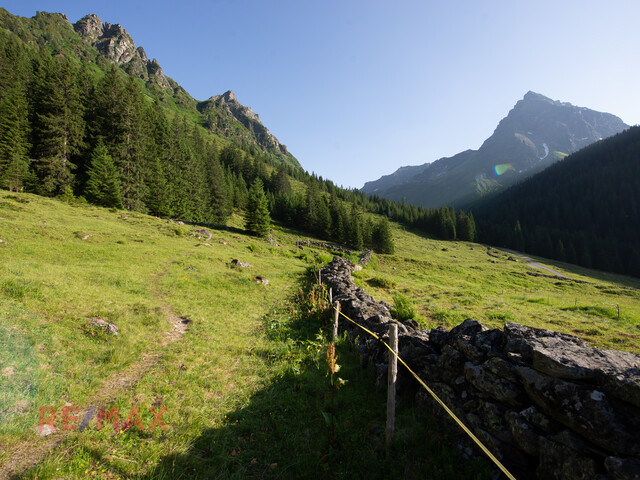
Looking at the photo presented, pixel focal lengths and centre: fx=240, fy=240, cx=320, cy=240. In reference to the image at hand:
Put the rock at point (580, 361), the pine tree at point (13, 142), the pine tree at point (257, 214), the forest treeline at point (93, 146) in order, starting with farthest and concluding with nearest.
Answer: the pine tree at point (257, 214) < the forest treeline at point (93, 146) < the pine tree at point (13, 142) < the rock at point (580, 361)

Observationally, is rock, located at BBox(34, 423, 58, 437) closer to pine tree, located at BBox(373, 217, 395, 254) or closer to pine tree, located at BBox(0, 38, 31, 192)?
pine tree, located at BBox(0, 38, 31, 192)

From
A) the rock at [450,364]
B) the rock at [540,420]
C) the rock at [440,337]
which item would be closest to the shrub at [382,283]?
the rock at [440,337]

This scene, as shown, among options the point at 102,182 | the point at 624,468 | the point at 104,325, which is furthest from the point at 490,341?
the point at 102,182

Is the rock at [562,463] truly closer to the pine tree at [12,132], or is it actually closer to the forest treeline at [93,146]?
the forest treeline at [93,146]

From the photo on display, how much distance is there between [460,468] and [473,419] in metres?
0.89

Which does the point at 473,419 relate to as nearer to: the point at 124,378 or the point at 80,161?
the point at 124,378

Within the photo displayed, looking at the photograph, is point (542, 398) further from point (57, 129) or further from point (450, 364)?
point (57, 129)

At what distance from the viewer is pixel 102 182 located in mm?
36844

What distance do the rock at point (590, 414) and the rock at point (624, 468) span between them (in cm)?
14

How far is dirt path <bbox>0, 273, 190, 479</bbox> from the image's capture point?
3959 mm

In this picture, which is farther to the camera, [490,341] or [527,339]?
[490,341]

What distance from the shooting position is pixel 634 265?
89.6m

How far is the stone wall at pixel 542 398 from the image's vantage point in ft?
10.5

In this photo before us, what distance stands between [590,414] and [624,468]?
0.56m
